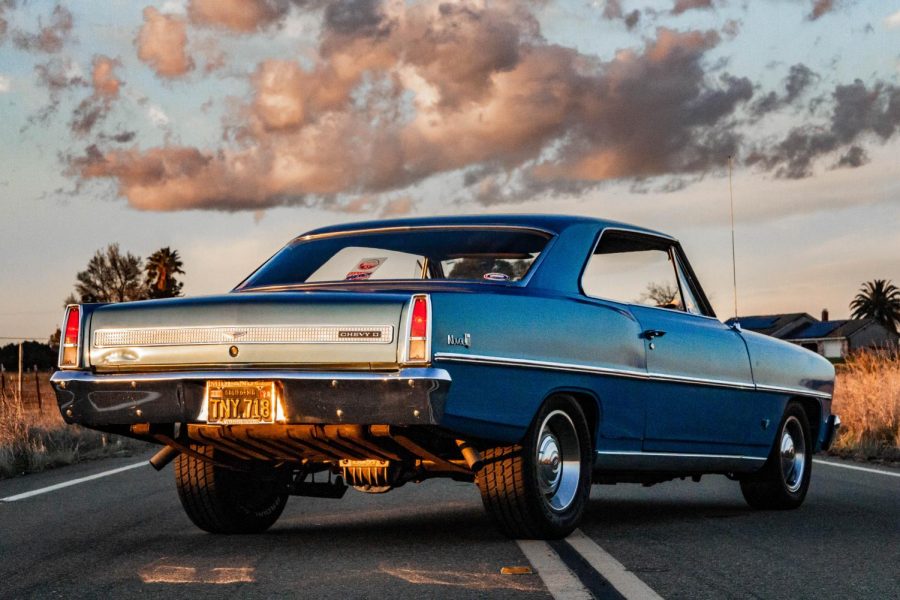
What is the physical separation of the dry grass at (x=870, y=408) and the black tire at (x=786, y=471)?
5.22 meters

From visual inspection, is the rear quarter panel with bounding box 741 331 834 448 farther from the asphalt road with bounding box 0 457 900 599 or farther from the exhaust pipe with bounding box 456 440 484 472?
the exhaust pipe with bounding box 456 440 484 472

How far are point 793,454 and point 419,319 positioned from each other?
462cm

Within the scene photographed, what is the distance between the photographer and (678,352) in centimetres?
778

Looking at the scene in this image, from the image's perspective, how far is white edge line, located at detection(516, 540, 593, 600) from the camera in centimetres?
505

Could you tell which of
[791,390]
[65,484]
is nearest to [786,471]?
[791,390]

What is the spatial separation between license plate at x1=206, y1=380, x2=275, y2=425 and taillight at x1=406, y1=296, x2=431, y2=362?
680 mm

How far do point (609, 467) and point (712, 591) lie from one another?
6.74ft

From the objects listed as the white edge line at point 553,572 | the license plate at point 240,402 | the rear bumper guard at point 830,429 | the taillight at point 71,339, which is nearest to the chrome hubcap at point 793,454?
the rear bumper guard at point 830,429

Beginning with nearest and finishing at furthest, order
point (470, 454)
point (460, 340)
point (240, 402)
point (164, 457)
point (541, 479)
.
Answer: point (460, 340) < point (240, 402) < point (470, 454) < point (541, 479) < point (164, 457)

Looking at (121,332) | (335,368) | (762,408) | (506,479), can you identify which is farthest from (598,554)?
(762,408)

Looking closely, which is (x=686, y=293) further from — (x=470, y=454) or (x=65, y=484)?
(x=65, y=484)

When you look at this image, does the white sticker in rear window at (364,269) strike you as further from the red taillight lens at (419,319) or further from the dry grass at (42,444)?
the dry grass at (42,444)

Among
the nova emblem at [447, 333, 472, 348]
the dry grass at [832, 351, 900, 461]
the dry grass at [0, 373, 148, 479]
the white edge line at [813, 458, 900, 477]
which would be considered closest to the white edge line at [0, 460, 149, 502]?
the dry grass at [0, 373, 148, 479]

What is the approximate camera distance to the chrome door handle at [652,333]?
7434 millimetres
